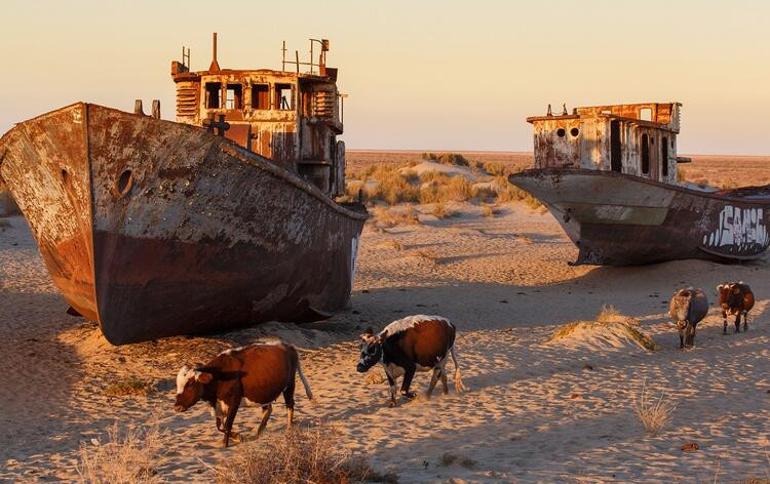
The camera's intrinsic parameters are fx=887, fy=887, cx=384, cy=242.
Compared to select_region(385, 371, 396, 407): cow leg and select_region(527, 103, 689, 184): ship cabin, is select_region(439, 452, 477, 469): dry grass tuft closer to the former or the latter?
select_region(385, 371, 396, 407): cow leg

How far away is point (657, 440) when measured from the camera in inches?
286

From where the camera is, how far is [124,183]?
993 centimetres

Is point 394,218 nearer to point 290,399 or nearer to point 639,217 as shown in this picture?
point 639,217

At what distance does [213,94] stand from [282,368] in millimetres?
8732

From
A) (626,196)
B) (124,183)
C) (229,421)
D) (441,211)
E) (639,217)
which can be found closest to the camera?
(229,421)

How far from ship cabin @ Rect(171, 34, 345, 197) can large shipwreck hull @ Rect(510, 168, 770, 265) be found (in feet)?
19.0

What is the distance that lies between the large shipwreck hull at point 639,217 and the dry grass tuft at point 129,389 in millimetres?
11419

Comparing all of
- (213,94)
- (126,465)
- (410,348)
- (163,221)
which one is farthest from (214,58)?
(126,465)

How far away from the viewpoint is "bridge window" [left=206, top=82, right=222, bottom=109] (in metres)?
15.0

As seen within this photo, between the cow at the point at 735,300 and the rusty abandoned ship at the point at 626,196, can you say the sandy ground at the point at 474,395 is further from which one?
the rusty abandoned ship at the point at 626,196

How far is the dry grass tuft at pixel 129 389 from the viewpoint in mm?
9516

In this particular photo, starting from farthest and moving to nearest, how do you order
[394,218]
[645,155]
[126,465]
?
[394,218], [645,155], [126,465]

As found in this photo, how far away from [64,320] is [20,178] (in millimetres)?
4148

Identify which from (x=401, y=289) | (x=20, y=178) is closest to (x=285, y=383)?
(x=20, y=178)
